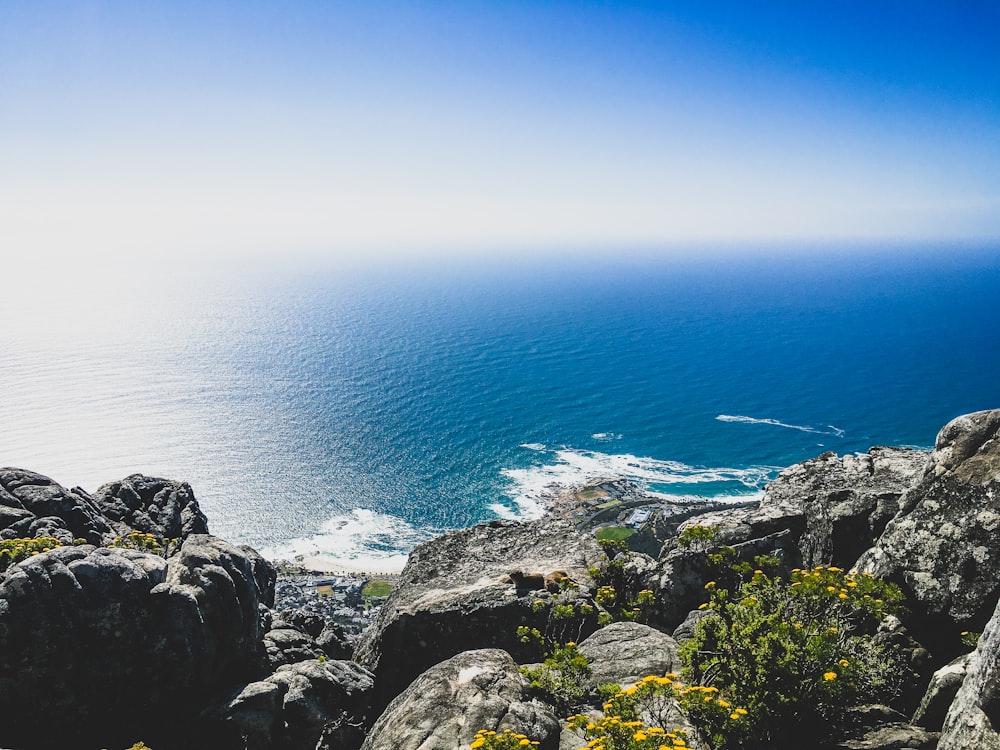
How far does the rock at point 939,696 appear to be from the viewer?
443 inches

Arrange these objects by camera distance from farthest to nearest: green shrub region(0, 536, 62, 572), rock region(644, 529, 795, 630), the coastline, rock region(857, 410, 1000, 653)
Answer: the coastline, rock region(644, 529, 795, 630), green shrub region(0, 536, 62, 572), rock region(857, 410, 1000, 653)

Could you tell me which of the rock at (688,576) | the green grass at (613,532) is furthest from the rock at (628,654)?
the green grass at (613,532)

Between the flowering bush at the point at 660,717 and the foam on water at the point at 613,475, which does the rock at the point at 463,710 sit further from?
the foam on water at the point at 613,475

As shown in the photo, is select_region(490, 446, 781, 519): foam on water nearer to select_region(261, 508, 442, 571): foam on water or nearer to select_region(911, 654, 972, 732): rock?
select_region(261, 508, 442, 571): foam on water

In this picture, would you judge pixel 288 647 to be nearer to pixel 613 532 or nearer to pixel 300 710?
pixel 300 710

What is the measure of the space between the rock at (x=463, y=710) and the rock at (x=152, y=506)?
28.6m

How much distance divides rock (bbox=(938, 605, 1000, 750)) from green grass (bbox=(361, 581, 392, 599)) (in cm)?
7224

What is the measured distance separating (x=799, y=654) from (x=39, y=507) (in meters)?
33.3

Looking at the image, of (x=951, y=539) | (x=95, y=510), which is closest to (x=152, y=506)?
(x=95, y=510)

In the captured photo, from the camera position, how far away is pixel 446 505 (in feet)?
322

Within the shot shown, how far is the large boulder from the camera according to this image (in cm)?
1648

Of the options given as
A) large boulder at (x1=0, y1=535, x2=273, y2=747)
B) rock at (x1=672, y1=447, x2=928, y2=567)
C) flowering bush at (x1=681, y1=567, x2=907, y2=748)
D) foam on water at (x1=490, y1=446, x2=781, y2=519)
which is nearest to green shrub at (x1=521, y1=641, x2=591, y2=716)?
flowering bush at (x1=681, y1=567, x2=907, y2=748)

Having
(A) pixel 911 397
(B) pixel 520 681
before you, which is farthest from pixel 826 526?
(A) pixel 911 397

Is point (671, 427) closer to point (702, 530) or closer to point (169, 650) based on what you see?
point (702, 530)
